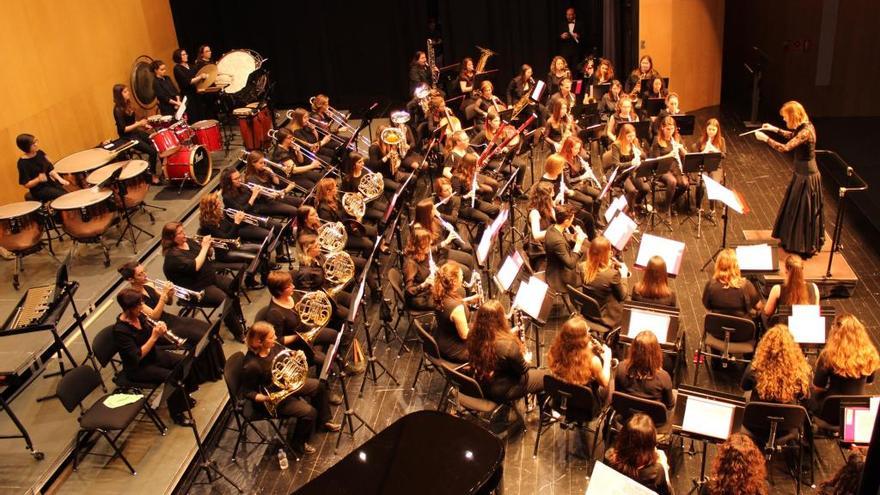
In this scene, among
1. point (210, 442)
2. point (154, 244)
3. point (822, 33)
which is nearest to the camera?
point (210, 442)

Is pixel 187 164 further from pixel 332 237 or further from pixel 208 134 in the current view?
pixel 332 237

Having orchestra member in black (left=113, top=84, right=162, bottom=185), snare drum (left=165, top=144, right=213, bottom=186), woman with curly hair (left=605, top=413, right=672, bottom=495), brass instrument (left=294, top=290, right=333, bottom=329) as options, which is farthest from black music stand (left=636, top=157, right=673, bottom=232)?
orchestra member in black (left=113, top=84, right=162, bottom=185)

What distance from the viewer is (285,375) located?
587 cm

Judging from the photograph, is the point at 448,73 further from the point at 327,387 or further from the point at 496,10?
the point at 327,387

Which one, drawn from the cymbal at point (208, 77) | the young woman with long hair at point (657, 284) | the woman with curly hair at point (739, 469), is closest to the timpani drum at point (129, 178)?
the cymbal at point (208, 77)

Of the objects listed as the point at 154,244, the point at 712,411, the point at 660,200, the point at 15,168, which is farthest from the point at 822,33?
the point at 15,168

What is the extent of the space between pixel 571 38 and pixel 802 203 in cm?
760

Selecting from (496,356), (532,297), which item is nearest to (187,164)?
(532,297)

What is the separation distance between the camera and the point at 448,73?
15.3m

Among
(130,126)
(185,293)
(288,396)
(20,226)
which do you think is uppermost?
(130,126)

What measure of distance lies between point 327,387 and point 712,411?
3520mm

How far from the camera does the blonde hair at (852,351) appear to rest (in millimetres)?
5234

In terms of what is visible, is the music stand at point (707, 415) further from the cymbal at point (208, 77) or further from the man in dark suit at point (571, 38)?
the man in dark suit at point (571, 38)

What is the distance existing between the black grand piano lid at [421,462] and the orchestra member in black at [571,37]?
36.0 feet
